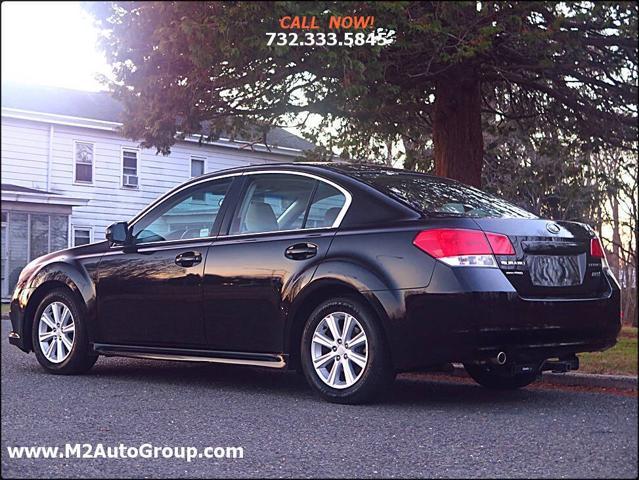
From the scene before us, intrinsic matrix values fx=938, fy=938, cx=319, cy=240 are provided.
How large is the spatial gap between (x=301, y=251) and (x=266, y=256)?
0.30m

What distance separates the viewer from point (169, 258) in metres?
6.81

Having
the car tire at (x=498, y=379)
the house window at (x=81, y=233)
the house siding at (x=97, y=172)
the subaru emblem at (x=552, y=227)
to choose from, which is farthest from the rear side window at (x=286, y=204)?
the house window at (x=81, y=233)

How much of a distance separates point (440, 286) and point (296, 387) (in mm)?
1808

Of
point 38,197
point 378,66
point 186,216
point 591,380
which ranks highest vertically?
point 378,66

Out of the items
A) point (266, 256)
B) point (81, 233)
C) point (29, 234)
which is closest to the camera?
point (266, 256)

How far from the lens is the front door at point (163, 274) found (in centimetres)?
663

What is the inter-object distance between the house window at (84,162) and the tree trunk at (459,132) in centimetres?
1451

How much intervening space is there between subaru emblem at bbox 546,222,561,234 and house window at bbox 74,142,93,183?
63.1ft

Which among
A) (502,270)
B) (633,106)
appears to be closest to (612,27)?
(633,106)

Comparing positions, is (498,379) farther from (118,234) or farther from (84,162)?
(84,162)

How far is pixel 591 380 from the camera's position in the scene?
7.04m

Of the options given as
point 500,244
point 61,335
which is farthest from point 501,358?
point 61,335

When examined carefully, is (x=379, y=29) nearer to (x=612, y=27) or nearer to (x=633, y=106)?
(x=612, y=27)

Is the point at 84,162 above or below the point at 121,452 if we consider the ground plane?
above
